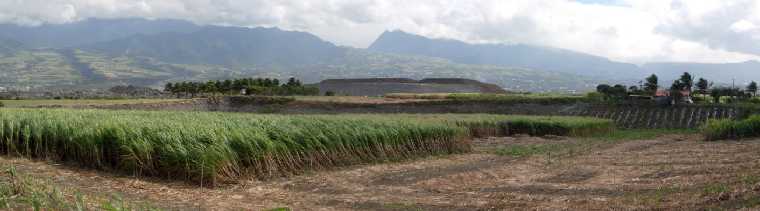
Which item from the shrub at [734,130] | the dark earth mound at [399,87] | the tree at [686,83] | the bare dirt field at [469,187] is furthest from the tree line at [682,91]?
the bare dirt field at [469,187]

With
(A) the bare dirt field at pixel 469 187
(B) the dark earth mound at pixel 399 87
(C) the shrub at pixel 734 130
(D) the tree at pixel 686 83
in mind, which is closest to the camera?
(A) the bare dirt field at pixel 469 187

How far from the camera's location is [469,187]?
39.1 ft

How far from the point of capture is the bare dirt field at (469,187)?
9250 mm

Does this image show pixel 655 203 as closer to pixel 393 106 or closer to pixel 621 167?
pixel 621 167

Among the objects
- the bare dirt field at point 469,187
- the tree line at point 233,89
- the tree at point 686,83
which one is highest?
the tree at point 686,83

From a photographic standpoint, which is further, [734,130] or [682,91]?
[682,91]

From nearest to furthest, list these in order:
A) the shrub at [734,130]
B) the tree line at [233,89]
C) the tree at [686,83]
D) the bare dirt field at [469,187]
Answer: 1. the bare dirt field at [469,187]
2. the shrub at [734,130]
3. the tree at [686,83]
4. the tree line at [233,89]

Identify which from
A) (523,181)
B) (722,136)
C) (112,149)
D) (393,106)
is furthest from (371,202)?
(393,106)

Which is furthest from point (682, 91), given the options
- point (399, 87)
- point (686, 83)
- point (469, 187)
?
point (469, 187)

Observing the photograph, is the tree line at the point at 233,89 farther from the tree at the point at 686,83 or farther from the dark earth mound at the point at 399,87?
the tree at the point at 686,83

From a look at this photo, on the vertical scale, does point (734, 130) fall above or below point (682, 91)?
below

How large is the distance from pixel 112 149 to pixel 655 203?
31.2 ft

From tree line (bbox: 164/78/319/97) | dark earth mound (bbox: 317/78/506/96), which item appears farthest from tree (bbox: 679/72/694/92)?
tree line (bbox: 164/78/319/97)

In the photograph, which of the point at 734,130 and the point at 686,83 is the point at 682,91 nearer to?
the point at 686,83
